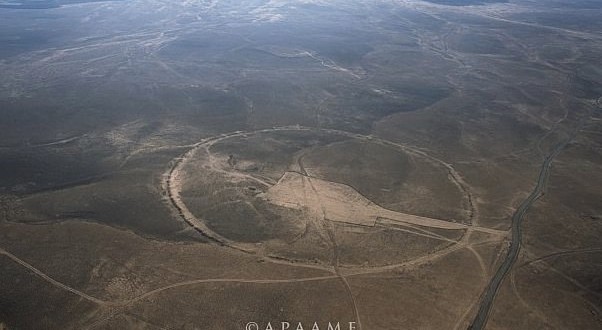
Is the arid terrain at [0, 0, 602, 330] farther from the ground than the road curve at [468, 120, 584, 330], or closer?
farther from the ground

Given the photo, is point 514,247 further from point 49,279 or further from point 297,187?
point 49,279

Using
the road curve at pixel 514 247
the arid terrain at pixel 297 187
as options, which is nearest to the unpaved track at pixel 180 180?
the arid terrain at pixel 297 187

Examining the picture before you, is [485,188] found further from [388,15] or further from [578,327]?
[388,15]

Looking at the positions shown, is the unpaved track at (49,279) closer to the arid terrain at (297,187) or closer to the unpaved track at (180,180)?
the arid terrain at (297,187)

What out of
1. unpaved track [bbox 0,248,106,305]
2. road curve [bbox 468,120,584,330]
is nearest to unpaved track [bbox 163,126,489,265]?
road curve [bbox 468,120,584,330]

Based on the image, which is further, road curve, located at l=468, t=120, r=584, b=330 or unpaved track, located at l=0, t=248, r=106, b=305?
unpaved track, located at l=0, t=248, r=106, b=305

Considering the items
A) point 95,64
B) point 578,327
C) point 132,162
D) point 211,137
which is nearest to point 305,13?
point 95,64

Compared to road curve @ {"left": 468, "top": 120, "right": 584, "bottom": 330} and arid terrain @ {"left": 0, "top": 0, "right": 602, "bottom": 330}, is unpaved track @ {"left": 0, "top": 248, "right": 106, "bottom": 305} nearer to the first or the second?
arid terrain @ {"left": 0, "top": 0, "right": 602, "bottom": 330}
